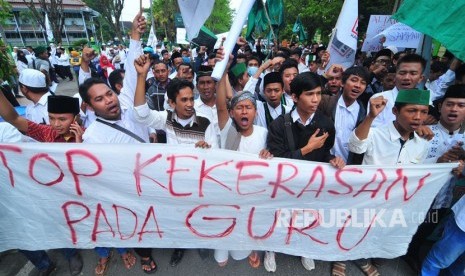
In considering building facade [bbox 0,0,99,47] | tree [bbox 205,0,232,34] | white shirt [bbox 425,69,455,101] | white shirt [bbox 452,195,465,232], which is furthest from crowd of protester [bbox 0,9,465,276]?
building facade [bbox 0,0,99,47]

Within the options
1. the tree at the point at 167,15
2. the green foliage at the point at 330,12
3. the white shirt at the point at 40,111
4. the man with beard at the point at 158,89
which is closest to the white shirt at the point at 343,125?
the man with beard at the point at 158,89

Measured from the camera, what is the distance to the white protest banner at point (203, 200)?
2125 mm

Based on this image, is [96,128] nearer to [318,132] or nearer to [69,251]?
[69,251]

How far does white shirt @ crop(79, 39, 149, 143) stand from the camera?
91.6 inches

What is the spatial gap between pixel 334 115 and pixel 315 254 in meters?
1.45

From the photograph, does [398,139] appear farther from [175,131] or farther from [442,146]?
[175,131]

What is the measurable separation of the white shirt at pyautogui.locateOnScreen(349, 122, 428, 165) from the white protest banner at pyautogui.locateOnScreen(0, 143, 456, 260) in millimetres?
199

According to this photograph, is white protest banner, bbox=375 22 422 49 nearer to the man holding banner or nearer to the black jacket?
the man holding banner

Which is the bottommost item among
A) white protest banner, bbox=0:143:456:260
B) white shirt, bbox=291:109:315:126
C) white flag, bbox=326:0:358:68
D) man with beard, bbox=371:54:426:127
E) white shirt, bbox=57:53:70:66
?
white shirt, bbox=57:53:70:66

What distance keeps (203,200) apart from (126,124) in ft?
3.52

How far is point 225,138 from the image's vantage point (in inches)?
96.2

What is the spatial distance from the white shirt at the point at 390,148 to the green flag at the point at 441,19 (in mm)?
694

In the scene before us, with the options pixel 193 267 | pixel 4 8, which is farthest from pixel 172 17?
pixel 193 267

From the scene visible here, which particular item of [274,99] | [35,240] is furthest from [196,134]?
Result: [35,240]
